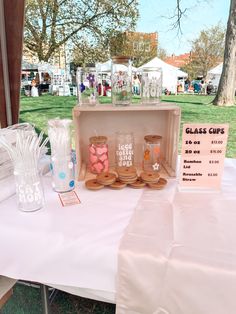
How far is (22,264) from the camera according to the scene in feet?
1.87

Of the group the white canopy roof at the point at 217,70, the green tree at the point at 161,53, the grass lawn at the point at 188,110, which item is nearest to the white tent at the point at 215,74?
the white canopy roof at the point at 217,70

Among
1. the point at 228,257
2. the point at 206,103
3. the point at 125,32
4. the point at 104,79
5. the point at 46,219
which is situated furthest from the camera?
the point at 206,103

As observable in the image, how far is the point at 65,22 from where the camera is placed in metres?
2.50

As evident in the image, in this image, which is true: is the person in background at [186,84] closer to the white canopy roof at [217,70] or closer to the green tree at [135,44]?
the white canopy roof at [217,70]

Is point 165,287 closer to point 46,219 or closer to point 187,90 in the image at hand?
point 46,219

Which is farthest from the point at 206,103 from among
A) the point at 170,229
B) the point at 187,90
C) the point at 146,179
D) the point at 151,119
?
the point at 170,229

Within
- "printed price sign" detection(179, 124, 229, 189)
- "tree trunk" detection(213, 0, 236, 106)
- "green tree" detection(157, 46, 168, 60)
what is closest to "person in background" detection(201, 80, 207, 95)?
"tree trunk" detection(213, 0, 236, 106)

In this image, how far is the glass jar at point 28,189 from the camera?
0.68m

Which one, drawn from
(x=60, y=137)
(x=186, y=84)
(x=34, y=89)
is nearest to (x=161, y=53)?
(x=186, y=84)

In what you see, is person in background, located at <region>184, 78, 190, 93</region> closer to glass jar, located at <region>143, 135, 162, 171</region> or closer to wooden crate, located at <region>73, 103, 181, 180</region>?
wooden crate, located at <region>73, 103, 181, 180</region>

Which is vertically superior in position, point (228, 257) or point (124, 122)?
point (124, 122)

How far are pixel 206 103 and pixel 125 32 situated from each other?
0.98 metres

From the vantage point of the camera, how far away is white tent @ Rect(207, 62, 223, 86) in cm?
204

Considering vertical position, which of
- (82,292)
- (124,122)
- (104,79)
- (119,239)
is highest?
(104,79)
